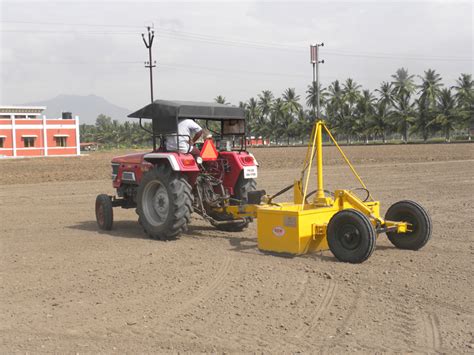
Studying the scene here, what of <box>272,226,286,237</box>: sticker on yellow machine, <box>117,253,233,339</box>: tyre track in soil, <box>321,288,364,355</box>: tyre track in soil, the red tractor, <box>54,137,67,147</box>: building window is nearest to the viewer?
<box>321,288,364,355</box>: tyre track in soil

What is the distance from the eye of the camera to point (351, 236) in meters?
6.37

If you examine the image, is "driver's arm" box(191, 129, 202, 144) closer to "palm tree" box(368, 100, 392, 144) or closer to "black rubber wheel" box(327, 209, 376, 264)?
"black rubber wheel" box(327, 209, 376, 264)

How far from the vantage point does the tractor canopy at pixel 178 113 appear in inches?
324

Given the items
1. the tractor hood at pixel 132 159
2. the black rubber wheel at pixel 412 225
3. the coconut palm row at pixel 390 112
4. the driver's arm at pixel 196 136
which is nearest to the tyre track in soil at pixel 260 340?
the black rubber wheel at pixel 412 225

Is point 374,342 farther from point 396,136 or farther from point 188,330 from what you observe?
point 396,136

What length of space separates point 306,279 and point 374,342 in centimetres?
176

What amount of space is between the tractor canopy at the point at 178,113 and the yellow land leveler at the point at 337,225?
1839 millimetres

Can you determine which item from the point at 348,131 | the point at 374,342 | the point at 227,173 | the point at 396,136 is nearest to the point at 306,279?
the point at 374,342

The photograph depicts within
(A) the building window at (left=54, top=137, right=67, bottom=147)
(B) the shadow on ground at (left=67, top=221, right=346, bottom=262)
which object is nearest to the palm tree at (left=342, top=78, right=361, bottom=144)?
(A) the building window at (left=54, top=137, right=67, bottom=147)

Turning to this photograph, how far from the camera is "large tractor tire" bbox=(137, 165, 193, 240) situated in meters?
8.01

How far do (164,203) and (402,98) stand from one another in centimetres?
7805

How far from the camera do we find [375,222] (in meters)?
6.77

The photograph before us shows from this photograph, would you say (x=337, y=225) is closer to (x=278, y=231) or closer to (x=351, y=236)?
(x=351, y=236)

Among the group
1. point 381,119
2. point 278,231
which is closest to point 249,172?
point 278,231
